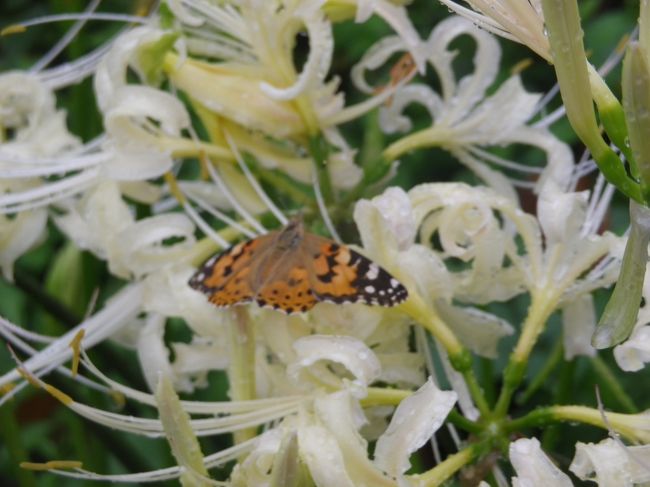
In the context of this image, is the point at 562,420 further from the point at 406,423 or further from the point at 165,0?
the point at 165,0

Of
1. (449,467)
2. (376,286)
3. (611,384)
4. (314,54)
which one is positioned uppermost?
(314,54)

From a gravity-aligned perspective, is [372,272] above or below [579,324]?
above

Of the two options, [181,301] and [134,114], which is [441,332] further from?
[134,114]

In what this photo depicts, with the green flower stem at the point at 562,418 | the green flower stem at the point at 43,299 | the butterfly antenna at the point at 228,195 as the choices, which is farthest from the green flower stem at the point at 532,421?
the green flower stem at the point at 43,299

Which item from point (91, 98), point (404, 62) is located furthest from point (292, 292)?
point (91, 98)

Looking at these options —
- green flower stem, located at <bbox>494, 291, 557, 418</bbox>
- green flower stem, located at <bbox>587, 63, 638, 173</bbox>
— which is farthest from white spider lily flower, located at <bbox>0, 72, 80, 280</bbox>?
green flower stem, located at <bbox>587, 63, 638, 173</bbox>

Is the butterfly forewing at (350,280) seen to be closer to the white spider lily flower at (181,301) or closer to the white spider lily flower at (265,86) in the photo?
the white spider lily flower at (181,301)

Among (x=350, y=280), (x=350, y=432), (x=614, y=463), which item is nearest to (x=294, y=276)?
(x=350, y=280)
